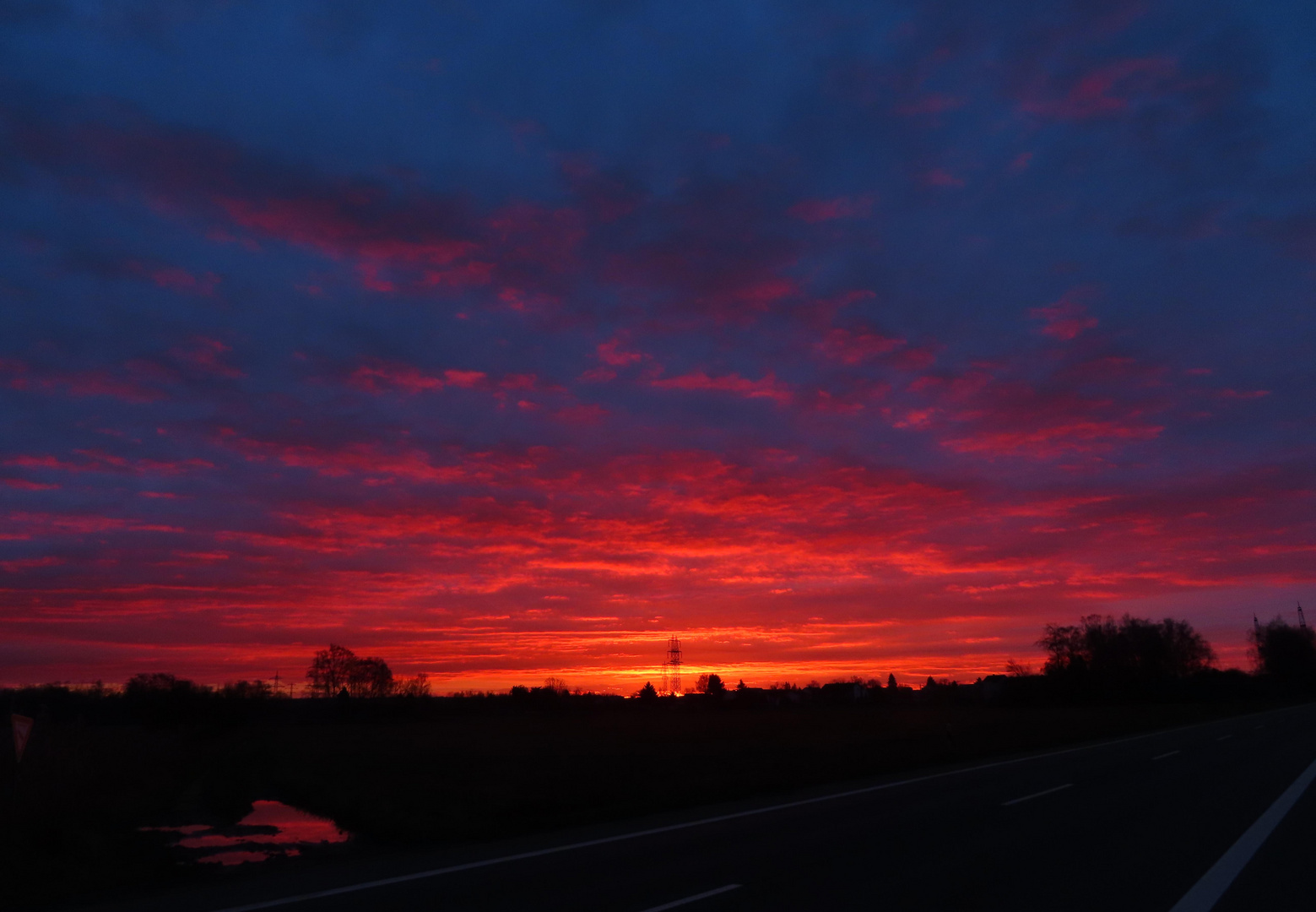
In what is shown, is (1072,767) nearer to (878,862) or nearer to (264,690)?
(878,862)

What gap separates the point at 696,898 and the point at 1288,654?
191 m

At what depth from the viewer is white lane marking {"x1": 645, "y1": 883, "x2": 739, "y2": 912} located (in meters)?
9.27

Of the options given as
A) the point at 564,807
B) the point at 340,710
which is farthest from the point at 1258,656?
the point at 564,807

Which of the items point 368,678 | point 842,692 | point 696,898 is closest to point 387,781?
point 696,898

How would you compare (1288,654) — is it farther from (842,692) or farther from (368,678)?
(368,678)

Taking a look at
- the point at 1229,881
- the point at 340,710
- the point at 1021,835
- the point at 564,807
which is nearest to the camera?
the point at 1229,881

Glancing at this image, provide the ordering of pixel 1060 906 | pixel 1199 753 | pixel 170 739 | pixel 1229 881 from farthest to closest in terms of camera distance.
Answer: pixel 170 739, pixel 1199 753, pixel 1229 881, pixel 1060 906

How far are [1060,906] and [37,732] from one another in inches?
1336

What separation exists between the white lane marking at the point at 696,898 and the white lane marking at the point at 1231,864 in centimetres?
459

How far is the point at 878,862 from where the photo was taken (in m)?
11.4

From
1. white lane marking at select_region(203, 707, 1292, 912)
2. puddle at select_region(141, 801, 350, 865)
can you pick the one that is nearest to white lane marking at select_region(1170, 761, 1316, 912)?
white lane marking at select_region(203, 707, 1292, 912)

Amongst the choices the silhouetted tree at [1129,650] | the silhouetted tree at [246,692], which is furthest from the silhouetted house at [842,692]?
the silhouetted tree at [246,692]

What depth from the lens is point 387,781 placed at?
28.1m

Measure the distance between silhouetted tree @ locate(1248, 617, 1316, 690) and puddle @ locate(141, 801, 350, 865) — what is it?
164075 mm
